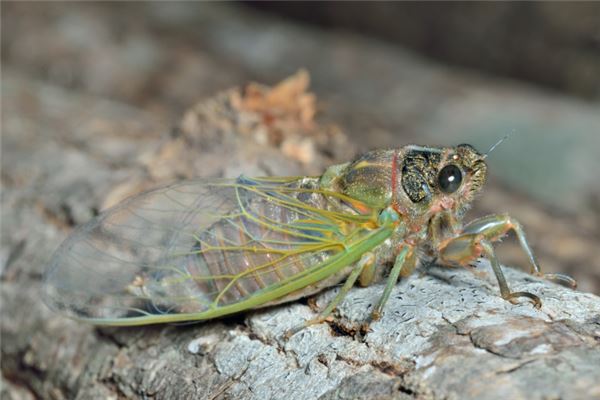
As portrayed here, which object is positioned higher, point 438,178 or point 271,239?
point 438,178

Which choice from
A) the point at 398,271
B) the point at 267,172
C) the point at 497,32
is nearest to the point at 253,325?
the point at 398,271

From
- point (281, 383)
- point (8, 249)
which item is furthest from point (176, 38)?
point (281, 383)

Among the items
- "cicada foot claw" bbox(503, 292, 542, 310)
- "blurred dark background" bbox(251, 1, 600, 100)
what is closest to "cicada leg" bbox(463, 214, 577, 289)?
"cicada foot claw" bbox(503, 292, 542, 310)

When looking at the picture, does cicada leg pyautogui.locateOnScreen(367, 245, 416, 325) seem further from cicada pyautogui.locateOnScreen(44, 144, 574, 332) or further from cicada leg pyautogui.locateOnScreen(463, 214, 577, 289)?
cicada leg pyautogui.locateOnScreen(463, 214, 577, 289)

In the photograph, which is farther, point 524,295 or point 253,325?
point 253,325

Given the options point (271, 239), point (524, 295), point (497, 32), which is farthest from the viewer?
point (497, 32)

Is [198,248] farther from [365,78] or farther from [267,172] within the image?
[365,78]

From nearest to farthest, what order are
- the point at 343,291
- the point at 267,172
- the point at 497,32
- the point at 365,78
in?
1. the point at 343,291
2. the point at 267,172
3. the point at 497,32
4. the point at 365,78
